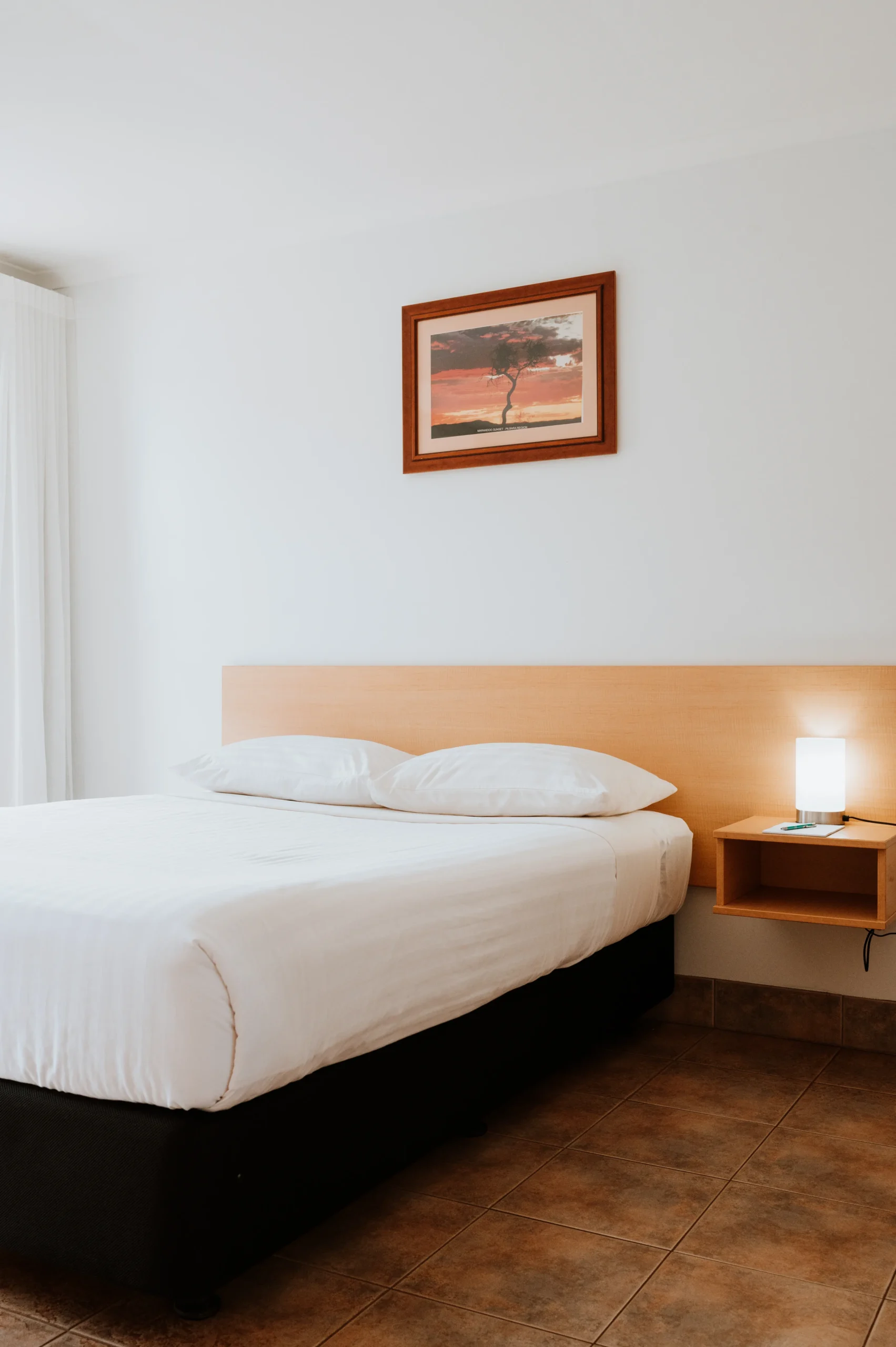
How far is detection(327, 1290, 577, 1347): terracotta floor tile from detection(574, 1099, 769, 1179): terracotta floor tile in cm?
68

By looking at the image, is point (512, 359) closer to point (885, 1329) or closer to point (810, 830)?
point (810, 830)

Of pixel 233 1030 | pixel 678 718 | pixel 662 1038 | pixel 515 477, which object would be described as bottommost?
pixel 662 1038

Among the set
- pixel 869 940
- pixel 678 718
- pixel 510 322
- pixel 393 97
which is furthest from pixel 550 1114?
pixel 393 97

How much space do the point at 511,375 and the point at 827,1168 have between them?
94.7 inches

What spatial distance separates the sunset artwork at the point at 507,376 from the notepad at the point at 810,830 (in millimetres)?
1372

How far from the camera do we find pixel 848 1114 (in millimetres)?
2529

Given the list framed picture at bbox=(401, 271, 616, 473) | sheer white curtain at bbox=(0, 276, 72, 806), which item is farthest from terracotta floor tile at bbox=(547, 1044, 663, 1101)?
sheer white curtain at bbox=(0, 276, 72, 806)

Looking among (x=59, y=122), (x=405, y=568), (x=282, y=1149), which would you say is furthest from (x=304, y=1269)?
(x=59, y=122)

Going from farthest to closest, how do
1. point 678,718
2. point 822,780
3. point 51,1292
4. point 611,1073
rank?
1. point 678,718
2. point 822,780
3. point 611,1073
4. point 51,1292

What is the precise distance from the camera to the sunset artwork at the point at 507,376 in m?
3.46

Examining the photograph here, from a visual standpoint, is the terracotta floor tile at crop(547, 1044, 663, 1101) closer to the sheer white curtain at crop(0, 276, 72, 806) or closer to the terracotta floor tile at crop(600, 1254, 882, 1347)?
the terracotta floor tile at crop(600, 1254, 882, 1347)

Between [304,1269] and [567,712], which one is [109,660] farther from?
[304,1269]

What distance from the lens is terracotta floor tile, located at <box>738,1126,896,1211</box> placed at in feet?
6.93

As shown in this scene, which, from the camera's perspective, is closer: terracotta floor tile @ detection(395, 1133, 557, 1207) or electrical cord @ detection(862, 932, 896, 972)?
terracotta floor tile @ detection(395, 1133, 557, 1207)
